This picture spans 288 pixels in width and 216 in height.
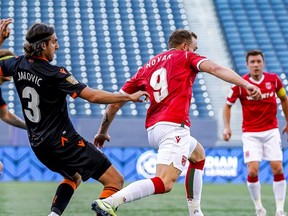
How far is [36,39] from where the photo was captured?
591 cm

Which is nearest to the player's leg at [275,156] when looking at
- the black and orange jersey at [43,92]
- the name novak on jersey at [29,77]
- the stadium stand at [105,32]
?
the black and orange jersey at [43,92]

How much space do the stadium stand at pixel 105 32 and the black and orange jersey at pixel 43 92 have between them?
15.2 meters

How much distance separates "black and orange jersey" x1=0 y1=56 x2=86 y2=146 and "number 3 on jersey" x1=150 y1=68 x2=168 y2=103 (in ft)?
2.58

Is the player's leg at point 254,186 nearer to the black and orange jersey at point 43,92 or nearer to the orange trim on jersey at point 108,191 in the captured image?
the orange trim on jersey at point 108,191

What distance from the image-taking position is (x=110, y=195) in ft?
19.9

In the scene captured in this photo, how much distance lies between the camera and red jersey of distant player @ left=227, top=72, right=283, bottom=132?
9289mm

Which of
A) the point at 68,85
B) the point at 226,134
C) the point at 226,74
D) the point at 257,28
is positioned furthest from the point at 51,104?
the point at 257,28

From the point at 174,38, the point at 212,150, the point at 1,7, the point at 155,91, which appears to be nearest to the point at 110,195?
the point at 155,91

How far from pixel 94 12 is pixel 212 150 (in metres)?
9.58

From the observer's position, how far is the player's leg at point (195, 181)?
7.00 metres

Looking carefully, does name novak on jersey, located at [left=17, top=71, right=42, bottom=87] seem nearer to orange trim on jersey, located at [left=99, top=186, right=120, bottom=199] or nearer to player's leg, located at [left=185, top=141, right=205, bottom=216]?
orange trim on jersey, located at [left=99, top=186, right=120, bottom=199]

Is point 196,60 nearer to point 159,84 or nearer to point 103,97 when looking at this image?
point 159,84

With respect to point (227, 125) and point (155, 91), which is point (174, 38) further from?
point (227, 125)

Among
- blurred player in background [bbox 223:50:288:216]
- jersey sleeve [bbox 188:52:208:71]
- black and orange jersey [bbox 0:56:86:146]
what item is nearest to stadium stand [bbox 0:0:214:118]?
blurred player in background [bbox 223:50:288:216]
